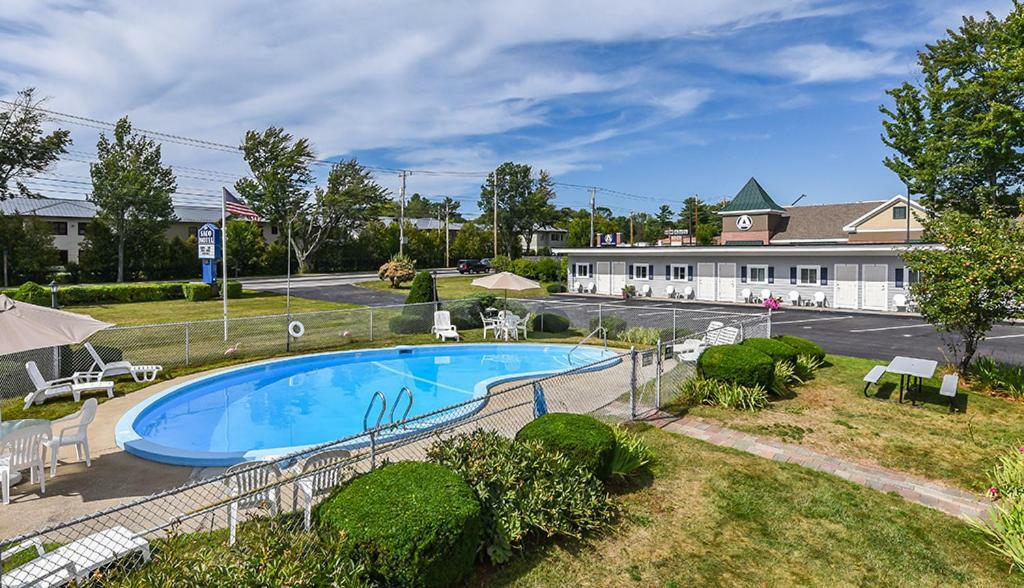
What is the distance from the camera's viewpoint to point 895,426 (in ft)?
30.3

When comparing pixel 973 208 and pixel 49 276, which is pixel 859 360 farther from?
pixel 49 276

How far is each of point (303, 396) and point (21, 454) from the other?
685cm

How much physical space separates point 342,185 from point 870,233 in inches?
1848

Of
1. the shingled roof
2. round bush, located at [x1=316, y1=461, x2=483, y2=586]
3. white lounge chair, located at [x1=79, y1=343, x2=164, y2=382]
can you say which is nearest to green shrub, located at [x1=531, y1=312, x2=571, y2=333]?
white lounge chair, located at [x1=79, y1=343, x2=164, y2=382]

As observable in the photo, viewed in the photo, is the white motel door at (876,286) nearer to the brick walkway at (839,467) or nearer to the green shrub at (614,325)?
the green shrub at (614,325)

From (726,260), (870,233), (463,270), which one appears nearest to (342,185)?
(463,270)

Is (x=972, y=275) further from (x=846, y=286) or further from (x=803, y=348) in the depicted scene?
(x=846, y=286)

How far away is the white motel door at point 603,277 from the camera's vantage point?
3953 centimetres

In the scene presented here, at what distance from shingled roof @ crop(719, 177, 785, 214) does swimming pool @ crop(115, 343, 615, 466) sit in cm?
3334

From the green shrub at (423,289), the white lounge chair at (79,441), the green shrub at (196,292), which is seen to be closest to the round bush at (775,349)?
the white lounge chair at (79,441)

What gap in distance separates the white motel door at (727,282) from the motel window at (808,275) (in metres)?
3.77

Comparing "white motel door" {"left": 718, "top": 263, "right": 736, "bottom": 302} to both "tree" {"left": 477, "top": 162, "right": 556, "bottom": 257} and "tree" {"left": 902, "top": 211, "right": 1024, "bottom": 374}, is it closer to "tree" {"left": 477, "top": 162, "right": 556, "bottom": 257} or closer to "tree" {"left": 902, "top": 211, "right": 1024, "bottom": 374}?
"tree" {"left": 902, "top": 211, "right": 1024, "bottom": 374}

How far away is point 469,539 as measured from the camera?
4.47 metres

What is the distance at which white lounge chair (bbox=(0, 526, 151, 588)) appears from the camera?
386 centimetres
